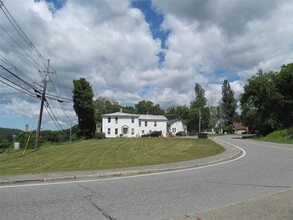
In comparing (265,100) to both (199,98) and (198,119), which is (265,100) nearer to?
(198,119)

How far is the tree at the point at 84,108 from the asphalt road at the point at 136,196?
54.9m

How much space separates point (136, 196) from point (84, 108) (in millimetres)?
58295

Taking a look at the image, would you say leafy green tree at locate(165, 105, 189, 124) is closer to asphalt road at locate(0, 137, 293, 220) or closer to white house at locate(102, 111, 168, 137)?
white house at locate(102, 111, 168, 137)

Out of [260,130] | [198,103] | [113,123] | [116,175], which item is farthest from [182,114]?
[116,175]

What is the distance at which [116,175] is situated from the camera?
12.7 meters

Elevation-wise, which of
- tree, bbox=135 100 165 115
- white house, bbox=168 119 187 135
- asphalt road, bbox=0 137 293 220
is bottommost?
asphalt road, bbox=0 137 293 220

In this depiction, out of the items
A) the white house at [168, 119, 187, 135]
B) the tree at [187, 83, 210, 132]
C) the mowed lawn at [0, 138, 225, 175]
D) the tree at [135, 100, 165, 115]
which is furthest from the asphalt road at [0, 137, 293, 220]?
the tree at [135, 100, 165, 115]

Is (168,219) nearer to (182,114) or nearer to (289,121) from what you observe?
(289,121)

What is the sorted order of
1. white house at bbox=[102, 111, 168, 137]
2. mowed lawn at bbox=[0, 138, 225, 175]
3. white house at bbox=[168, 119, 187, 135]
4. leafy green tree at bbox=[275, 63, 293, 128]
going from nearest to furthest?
mowed lawn at bbox=[0, 138, 225, 175] < leafy green tree at bbox=[275, 63, 293, 128] < white house at bbox=[102, 111, 168, 137] < white house at bbox=[168, 119, 187, 135]

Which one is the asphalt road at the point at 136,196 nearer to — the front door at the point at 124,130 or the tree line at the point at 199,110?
the front door at the point at 124,130

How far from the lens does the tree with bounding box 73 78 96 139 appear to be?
217ft

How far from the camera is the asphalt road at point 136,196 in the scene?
23.5 feet

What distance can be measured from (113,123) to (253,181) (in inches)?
2890

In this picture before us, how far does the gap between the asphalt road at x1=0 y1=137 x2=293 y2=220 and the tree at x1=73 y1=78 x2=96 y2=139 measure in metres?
54.9
